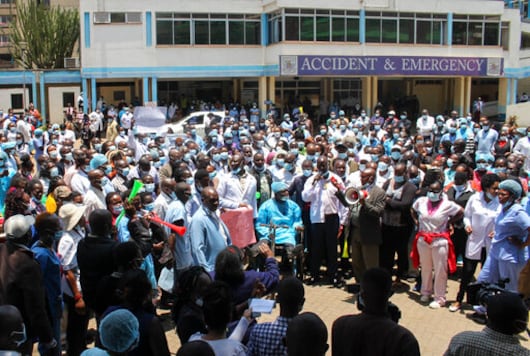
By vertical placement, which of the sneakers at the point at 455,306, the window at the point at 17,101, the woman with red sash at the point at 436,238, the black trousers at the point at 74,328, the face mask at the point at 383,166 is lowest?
the sneakers at the point at 455,306

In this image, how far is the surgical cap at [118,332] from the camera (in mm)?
3523

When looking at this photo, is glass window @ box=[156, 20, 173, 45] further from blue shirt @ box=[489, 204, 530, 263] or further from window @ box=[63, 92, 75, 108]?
blue shirt @ box=[489, 204, 530, 263]

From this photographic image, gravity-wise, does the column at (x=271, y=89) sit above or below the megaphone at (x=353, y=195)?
above

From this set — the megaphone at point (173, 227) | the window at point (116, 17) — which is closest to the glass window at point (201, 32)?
the window at point (116, 17)

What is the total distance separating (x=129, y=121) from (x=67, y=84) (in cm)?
841

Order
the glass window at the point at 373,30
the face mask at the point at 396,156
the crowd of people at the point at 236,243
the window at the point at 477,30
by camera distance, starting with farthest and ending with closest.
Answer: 1. the window at the point at 477,30
2. the glass window at the point at 373,30
3. the face mask at the point at 396,156
4. the crowd of people at the point at 236,243

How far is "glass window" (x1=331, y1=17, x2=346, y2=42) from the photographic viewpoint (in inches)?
1185

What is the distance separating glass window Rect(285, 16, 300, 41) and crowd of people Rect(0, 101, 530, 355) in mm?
17158

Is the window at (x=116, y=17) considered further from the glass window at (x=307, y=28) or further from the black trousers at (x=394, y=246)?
the black trousers at (x=394, y=246)

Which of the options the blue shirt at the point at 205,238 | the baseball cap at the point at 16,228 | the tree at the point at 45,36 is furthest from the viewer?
the tree at the point at 45,36

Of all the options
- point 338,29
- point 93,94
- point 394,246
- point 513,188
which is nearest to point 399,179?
point 394,246

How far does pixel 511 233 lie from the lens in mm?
7211

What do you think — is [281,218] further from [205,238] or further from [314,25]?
[314,25]

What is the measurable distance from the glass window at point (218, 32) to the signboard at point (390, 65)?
11.8 feet
